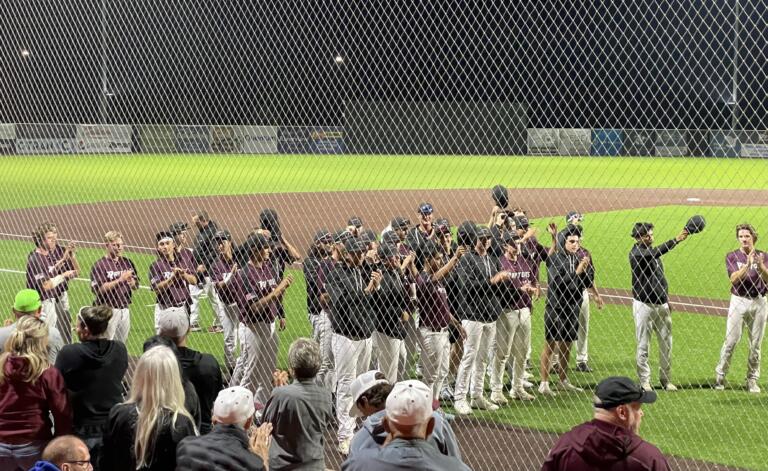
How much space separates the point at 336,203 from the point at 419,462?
88.5 ft

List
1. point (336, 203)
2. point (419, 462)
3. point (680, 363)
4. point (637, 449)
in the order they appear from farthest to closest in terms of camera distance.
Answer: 1. point (336, 203)
2. point (680, 363)
3. point (637, 449)
4. point (419, 462)

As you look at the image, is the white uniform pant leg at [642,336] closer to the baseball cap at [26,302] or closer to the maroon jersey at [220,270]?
the maroon jersey at [220,270]

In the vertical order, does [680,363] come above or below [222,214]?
below

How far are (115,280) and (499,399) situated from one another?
4218 mm

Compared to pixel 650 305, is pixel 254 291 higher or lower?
higher

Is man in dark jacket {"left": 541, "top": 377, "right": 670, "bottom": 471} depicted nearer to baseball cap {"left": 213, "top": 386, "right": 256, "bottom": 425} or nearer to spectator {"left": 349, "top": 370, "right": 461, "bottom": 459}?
spectator {"left": 349, "top": 370, "right": 461, "bottom": 459}

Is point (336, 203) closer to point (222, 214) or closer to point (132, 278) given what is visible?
point (222, 214)

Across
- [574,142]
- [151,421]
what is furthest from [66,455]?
[574,142]

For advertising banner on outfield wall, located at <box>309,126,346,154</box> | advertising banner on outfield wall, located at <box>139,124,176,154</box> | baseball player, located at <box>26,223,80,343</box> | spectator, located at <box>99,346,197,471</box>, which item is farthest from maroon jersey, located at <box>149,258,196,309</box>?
advertising banner on outfield wall, located at <box>309,126,346,154</box>

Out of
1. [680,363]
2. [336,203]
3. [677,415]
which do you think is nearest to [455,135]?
[336,203]

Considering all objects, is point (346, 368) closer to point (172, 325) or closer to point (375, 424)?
point (172, 325)

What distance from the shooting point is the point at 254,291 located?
9922 millimetres

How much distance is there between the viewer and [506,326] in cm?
1051

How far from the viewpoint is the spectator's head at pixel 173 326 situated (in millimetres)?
6031
